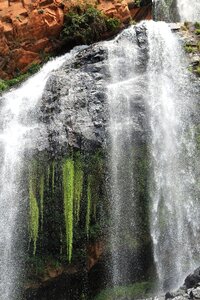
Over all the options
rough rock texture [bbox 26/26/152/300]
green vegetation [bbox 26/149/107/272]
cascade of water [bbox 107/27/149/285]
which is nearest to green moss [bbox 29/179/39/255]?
green vegetation [bbox 26/149/107/272]

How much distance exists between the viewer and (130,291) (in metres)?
14.5

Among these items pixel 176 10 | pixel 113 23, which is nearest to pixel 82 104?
pixel 113 23

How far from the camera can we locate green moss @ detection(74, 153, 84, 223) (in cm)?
1535

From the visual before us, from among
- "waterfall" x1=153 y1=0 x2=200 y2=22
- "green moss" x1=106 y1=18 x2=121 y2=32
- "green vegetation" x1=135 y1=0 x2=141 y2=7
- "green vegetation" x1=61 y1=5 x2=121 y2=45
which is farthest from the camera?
"waterfall" x1=153 y1=0 x2=200 y2=22

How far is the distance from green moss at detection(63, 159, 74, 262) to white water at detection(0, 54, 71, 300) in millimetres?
1345

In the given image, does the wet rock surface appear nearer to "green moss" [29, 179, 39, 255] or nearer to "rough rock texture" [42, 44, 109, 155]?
"rough rock texture" [42, 44, 109, 155]

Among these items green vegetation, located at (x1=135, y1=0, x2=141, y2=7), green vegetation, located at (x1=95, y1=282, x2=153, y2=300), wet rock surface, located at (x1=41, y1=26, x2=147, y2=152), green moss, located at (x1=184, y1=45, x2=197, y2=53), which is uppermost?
green vegetation, located at (x1=135, y1=0, x2=141, y2=7)

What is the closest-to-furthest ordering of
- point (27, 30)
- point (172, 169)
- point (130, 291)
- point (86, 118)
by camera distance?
point (130, 291)
point (172, 169)
point (86, 118)
point (27, 30)

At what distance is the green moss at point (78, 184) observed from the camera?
50.4ft

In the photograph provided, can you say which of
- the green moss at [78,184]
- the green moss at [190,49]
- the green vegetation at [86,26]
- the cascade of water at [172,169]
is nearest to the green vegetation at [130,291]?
the cascade of water at [172,169]

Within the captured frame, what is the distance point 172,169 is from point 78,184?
11.0ft

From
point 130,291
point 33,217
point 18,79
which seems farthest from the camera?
point 18,79

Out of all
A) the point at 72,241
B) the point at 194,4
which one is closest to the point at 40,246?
the point at 72,241

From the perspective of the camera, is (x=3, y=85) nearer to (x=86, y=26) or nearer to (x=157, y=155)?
(x=86, y=26)
